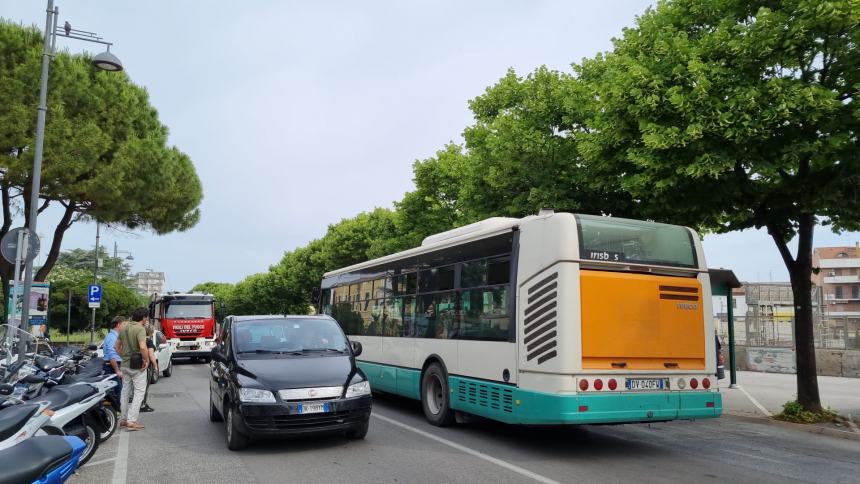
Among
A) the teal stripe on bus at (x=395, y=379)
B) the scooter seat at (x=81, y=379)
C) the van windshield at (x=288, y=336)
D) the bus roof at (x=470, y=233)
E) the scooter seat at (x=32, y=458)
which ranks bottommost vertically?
the teal stripe on bus at (x=395, y=379)

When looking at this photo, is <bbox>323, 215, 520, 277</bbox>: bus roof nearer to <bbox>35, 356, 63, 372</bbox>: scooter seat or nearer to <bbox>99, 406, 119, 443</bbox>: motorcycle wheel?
<bbox>99, 406, 119, 443</bbox>: motorcycle wheel

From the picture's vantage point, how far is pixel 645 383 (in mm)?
8125

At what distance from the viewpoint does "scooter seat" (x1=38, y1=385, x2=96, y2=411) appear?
720 centimetres

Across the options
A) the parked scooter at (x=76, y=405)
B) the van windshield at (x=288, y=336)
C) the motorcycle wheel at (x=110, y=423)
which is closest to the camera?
the parked scooter at (x=76, y=405)

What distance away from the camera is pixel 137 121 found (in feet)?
87.9

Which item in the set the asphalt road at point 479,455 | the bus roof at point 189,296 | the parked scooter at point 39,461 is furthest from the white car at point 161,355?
the parked scooter at point 39,461

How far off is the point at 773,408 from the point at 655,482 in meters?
8.70

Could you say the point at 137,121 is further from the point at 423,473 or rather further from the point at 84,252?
the point at 84,252

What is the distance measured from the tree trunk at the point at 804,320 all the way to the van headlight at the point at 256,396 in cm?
940

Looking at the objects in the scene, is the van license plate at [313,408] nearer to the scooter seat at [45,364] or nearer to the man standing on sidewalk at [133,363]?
the man standing on sidewalk at [133,363]

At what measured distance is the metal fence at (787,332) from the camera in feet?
73.2

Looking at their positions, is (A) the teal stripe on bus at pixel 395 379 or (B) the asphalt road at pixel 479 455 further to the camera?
(A) the teal stripe on bus at pixel 395 379

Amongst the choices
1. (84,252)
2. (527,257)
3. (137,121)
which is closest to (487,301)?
(527,257)

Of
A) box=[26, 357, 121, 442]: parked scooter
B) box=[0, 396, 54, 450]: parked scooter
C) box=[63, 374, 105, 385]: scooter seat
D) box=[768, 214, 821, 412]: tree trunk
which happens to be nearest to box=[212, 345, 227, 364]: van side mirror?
box=[26, 357, 121, 442]: parked scooter
